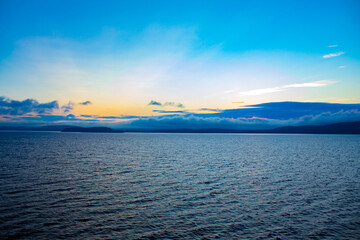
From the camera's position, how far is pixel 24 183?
32062 millimetres

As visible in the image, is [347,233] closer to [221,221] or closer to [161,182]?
[221,221]

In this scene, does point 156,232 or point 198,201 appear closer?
point 156,232

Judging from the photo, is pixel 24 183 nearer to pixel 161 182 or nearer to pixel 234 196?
pixel 161 182

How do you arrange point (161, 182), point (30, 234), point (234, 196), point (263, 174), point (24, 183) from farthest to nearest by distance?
point (263, 174)
point (161, 182)
point (24, 183)
point (234, 196)
point (30, 234)

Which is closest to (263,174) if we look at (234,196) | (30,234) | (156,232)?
(234,196)

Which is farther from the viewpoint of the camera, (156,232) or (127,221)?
(127,221)

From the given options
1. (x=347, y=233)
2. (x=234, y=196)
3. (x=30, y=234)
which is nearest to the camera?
(x=30, y=234)

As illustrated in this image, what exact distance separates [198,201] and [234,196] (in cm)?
532

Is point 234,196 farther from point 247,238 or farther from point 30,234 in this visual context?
point 30,234

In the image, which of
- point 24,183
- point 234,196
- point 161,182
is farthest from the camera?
point 161,182

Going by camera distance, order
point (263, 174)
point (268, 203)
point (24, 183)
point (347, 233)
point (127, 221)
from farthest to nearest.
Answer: point (263, 174) → point (24, 183) → point (268, 203) → point (127, 221) → point (347, 233)

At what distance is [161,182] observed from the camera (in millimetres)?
35031

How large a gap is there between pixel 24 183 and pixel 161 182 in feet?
65.2

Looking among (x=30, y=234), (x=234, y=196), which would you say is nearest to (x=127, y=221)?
(x=30, y=234)
